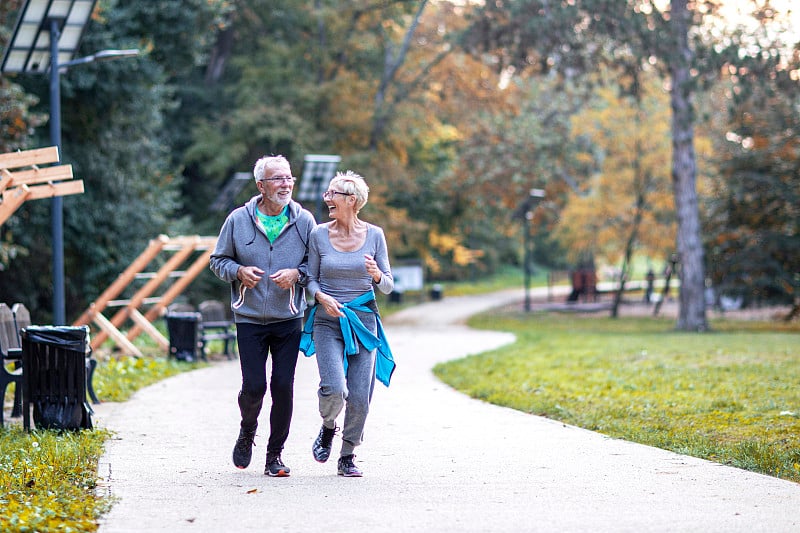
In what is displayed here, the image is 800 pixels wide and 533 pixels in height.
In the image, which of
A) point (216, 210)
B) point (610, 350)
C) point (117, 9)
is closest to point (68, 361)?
point (610, 350)

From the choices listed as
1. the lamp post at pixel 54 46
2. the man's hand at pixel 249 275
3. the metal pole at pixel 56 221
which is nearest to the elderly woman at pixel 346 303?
the man's hand at pixel 249 275

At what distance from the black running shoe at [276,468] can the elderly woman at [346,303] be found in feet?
1.21

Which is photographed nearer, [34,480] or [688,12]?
[34,480]

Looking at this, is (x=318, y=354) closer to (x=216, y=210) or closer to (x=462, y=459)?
(x=462, y=459)

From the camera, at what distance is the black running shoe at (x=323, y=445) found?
7.39m

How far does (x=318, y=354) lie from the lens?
7203mm

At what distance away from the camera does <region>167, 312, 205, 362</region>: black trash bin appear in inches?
679

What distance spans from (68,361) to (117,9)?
56.0ft

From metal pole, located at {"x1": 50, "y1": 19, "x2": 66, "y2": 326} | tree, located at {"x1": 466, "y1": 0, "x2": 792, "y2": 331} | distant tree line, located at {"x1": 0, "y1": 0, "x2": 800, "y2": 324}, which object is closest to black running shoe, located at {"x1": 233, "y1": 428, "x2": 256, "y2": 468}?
metal pole, located at {"x1": 50, "y1": 19, "x2": 66, "y2": 326}

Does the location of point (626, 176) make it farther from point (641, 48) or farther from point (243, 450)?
point (243, 450)

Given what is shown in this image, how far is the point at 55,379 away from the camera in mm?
Answer: 9234

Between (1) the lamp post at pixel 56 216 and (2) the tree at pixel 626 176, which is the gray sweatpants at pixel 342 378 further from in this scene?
(2) the tree at pixel 626 176

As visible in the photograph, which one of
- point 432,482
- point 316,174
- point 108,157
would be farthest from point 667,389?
point 108,157

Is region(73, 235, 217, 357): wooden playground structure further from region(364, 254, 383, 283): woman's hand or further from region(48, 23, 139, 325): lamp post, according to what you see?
region(364, 254, 383, 283): woman's hand
